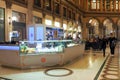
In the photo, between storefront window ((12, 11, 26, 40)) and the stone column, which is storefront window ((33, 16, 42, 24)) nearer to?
storefront window ((12, 11, 26, 40))

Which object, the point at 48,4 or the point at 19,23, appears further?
the point at 48,4

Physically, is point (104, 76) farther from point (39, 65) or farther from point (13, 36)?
point (13, 36)

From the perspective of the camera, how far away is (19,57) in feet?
24.8

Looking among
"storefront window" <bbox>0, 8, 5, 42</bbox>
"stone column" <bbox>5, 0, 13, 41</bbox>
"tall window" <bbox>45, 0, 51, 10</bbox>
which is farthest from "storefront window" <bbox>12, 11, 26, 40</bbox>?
"tall window" <bbox>45, 0, 51, 10</bbox>

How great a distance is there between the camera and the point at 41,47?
26.1 ft

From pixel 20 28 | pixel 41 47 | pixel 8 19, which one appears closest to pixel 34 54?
pixel 41 47

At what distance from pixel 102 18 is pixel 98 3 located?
3403 mm

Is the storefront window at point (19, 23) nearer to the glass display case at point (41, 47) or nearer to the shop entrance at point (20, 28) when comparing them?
the shop entrance at point (20, 28)

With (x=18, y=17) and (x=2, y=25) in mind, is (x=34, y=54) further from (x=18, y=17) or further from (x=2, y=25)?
(x=18, y=17)

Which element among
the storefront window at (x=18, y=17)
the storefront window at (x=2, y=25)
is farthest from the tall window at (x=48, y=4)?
the storefront window at (x=2, y=25)

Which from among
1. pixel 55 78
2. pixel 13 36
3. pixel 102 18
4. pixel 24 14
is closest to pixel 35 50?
pixel 55 78

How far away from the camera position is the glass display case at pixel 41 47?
7613 mm

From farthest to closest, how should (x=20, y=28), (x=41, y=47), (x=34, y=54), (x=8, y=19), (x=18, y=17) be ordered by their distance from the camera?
(x=20, y=28) → (x=18, y=17) → (x=8, y=19) → (x=41, y=47) → (x=34, y=54)

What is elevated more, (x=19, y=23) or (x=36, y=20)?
(x=36, y=20)
